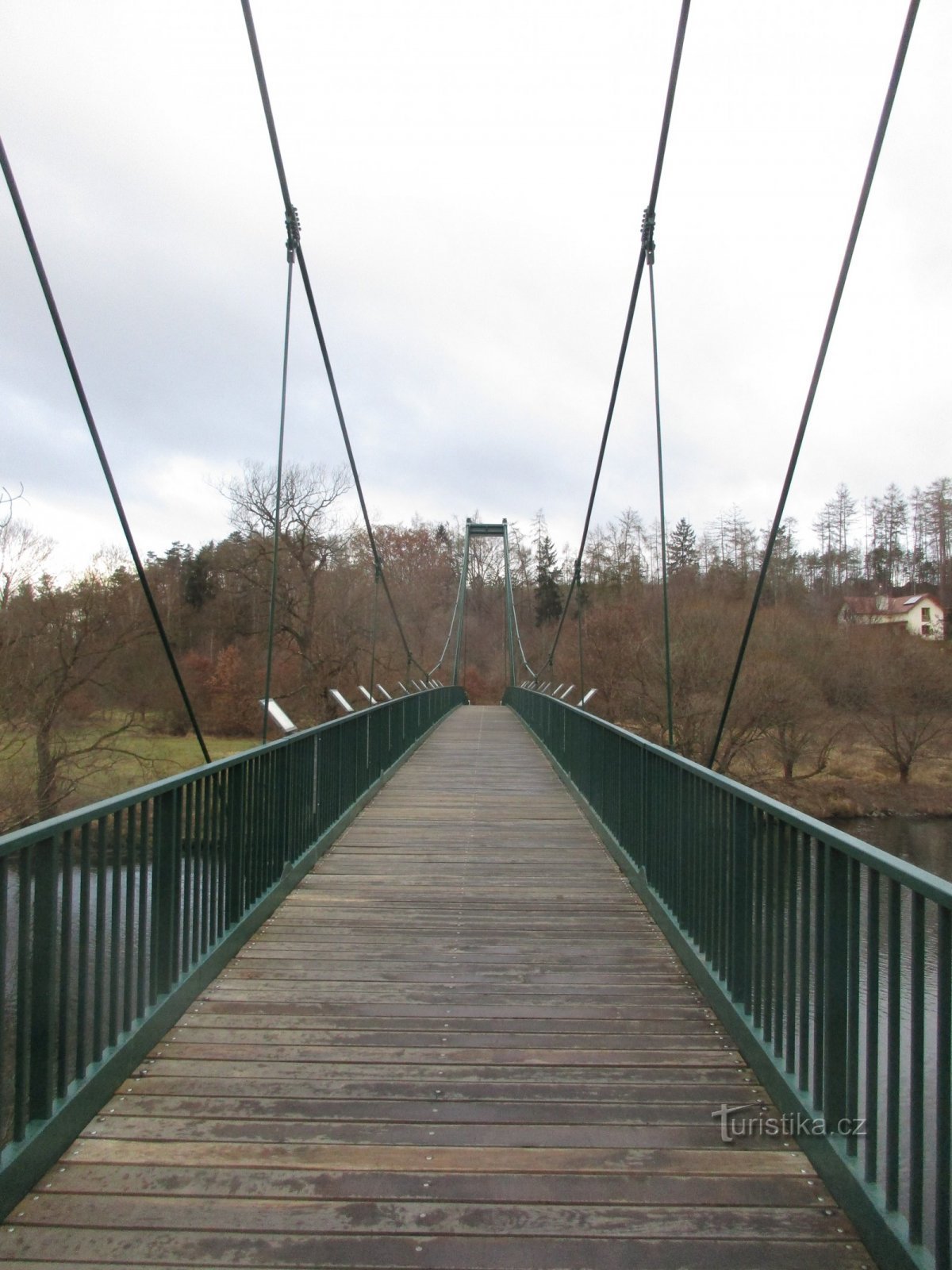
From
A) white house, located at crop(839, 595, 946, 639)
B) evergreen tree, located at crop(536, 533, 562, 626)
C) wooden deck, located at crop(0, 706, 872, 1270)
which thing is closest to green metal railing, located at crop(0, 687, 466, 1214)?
wooden deck, located at crop(0, 706, 872, 1270)

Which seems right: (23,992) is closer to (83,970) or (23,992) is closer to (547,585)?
(83,970)

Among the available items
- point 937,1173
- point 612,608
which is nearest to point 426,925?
point 937,1173

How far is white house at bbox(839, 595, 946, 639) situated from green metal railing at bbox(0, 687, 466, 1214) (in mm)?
29540

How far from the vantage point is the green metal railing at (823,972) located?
185 cm

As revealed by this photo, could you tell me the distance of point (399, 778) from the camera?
979cm

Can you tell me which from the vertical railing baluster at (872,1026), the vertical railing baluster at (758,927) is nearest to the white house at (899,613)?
the vertical railing baluster at (758,927)

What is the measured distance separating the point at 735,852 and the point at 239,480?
86.1ft

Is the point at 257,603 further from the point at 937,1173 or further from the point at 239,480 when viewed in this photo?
the point at 937,1173

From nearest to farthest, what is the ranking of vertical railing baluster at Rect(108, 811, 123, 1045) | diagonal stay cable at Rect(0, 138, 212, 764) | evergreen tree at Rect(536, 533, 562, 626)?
vertical railing baluster at Rect(108, 811, 123, 1045) → diagonal stay cable at Rect(0, 138, 212, 764) → evergreen tree at Rect(536, 533, 562, 626)

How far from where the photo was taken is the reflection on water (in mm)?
20281

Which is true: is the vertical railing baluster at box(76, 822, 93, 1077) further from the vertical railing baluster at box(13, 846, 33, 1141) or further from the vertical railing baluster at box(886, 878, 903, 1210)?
the vertical railing baluster at box(886, 878, 903, 1210)

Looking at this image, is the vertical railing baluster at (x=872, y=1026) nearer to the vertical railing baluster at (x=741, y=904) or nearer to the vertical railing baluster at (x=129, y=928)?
the vertical railing baluster at (x=741, y=904)

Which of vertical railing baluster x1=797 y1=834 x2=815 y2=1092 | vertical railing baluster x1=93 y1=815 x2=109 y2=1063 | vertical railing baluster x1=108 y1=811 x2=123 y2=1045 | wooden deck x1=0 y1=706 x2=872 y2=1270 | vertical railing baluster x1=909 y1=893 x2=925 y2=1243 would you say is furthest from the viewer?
vertical railing baluster x1=108 y1=811 x2=123 y2=1045

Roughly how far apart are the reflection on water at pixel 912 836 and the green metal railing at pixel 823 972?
682 inches
